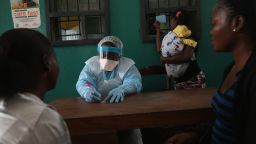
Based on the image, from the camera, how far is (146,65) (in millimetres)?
3785

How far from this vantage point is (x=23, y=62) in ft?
3.31

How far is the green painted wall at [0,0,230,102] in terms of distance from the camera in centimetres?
370

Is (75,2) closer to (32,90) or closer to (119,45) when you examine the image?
(119,45)

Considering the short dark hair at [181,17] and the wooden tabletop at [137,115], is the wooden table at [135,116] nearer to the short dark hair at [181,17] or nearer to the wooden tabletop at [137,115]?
the wooden tabletop at [137,115]

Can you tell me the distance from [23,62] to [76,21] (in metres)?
2.89

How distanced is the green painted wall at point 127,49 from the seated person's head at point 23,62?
265 centimetres

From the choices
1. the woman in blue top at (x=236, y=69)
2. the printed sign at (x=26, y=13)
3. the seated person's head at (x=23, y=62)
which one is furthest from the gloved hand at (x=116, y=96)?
the printed sign at (x=26, y=13)

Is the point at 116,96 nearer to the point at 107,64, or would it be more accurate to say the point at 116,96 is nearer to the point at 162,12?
the point at 107,64

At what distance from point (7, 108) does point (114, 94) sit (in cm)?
139

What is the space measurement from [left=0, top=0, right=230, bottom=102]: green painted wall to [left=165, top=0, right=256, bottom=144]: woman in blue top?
89.7 inches

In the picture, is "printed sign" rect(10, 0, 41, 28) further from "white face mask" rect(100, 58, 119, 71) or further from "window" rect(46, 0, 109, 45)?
"white face mask" rect(100, 58, 119, 71)

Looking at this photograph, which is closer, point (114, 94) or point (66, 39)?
point (114, 94)

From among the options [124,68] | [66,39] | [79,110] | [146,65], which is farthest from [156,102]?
[66,39]

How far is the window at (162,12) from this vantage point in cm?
369
